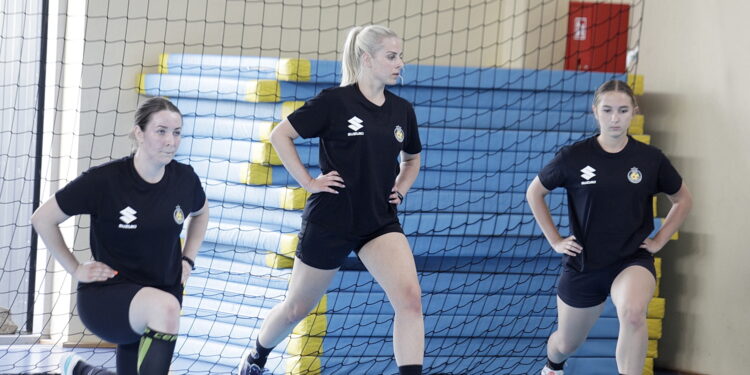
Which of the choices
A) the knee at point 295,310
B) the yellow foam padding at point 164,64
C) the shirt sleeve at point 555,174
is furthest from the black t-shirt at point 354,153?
the yellow foam padding at point 164,64

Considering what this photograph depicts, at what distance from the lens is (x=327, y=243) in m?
4.23

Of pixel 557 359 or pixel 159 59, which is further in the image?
pixel 159 59

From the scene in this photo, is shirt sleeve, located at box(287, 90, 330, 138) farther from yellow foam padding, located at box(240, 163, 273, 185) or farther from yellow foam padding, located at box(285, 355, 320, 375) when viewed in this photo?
yellow foam padding, located at box(285, 355, 320, 375)

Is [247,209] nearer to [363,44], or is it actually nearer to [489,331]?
[489,331]

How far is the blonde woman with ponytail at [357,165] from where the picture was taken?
419 centimetres

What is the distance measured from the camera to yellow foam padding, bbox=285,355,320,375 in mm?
5473

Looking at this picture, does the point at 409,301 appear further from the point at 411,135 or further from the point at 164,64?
the point at 164,64

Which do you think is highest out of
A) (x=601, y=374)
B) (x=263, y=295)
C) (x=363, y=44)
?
(x=363, y=44)

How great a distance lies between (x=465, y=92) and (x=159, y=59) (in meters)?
1.95

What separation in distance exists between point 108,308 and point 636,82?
3859 millimetres

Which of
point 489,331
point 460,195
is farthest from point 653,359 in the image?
point 460,195

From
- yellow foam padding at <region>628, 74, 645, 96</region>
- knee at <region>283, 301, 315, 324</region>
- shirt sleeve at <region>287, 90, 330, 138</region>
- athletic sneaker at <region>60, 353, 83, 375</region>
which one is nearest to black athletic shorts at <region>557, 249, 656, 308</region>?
knee at <region>283, 301, 315, 324</region>

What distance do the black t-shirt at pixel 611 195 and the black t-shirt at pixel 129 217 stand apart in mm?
1805

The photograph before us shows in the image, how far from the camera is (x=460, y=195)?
6.04 m
